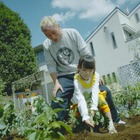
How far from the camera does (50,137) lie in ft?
5.44

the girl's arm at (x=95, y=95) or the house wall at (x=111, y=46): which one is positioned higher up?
the house wall at (x=111, y=46)

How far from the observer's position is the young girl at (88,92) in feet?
8.36

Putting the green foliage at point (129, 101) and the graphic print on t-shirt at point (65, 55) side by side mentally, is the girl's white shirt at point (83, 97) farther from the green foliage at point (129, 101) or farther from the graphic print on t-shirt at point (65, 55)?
the green foliage at point (129, 101)

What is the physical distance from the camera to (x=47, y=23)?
2.98 m

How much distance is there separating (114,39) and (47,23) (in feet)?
65.8

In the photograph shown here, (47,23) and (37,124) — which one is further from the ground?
(47,23)

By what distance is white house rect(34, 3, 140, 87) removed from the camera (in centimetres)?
2144

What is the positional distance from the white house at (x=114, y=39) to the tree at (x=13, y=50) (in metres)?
6.50

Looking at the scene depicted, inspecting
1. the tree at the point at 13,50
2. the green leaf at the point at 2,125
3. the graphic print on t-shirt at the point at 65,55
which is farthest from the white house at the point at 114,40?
the green leaf at the point at 2,125

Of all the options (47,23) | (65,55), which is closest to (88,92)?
(65,55)

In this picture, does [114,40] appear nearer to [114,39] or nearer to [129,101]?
[114,39]

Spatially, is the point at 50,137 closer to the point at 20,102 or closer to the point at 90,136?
the point at 90,136

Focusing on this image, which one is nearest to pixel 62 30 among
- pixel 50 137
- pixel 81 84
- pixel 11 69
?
pixel 81 84

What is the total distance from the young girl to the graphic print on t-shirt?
393mm
